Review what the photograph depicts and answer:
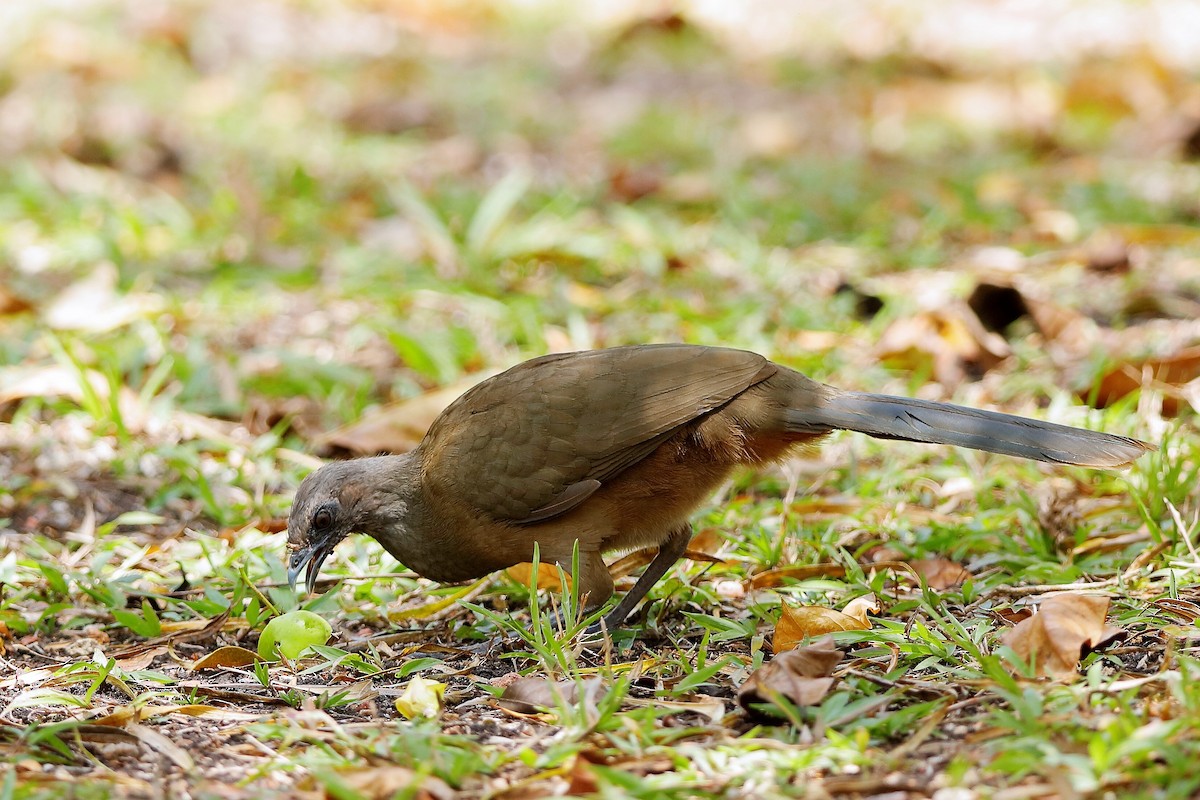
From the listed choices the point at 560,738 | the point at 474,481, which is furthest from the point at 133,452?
the point at 560,738

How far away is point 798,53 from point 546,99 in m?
2.41

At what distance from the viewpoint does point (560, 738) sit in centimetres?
269

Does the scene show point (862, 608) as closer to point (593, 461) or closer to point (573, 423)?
point (593, 461)

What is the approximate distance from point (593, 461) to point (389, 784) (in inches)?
54.5

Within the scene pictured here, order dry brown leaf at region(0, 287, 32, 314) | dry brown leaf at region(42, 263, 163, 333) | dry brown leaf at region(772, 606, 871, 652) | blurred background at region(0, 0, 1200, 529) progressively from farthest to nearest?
dry brown leaf at region(0, 287, 32, 314) < dry brown leaf at region(42, 263, 163, 333) < blurred background at region(0, 0, 1200, 529) < dry brown leaf at region(772, 606, 871, 652)

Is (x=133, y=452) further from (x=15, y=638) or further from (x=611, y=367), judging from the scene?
(x=611, y=367)

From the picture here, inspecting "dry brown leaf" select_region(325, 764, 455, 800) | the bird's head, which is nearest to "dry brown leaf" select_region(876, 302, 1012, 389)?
the bird's head

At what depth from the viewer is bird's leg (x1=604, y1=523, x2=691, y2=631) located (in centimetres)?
369

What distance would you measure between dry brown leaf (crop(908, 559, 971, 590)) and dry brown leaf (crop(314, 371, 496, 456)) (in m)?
1.67

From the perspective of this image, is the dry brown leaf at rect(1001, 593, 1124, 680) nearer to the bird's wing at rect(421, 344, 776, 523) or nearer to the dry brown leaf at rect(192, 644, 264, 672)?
the bird's wing at rect(421, 344, 776, 523)

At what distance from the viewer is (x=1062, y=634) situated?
2.85m

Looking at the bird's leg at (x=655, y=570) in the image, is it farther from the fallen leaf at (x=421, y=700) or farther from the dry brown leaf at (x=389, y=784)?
the dry brown leaf at (x=389, y=784)

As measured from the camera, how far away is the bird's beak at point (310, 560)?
368 centimetres

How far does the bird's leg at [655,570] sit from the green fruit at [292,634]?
76 cm
